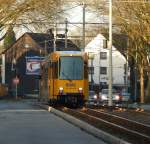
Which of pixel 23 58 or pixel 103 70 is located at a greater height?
pixel 23 58

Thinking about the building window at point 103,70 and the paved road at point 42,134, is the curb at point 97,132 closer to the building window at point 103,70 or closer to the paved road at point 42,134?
the paved road at point 42,134

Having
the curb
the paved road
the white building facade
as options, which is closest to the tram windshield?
the curb

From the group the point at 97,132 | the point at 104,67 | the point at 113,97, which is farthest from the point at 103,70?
the point at 97,132

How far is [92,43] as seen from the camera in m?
113

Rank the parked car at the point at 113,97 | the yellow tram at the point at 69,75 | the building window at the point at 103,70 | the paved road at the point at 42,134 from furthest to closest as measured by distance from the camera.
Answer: the building window at the point at 103,70, the parked car at the point at 113,97, the yellow tram at the point at 69,75, the paved road at the point at 42,134

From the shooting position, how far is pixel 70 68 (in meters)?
39.9

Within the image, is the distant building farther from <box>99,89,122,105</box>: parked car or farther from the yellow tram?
the yellow tram

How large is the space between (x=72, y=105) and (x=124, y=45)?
23.9 meters

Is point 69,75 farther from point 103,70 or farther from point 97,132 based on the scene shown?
point 103,70

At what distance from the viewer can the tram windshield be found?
39.8 m

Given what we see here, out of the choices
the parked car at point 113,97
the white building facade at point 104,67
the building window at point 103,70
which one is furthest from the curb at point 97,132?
the building window at point 103,70

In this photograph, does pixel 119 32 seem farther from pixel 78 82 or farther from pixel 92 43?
pixel 92 43

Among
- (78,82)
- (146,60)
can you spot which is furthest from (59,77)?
(146,60)

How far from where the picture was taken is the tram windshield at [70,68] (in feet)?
131
